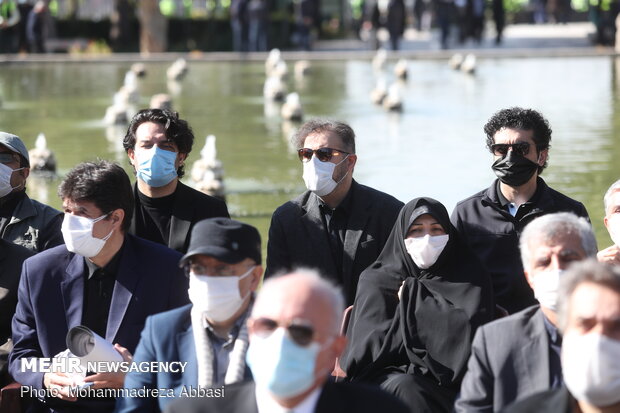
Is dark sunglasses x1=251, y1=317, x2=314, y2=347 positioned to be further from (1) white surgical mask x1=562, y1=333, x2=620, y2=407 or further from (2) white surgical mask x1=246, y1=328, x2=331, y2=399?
(1) white surgical mask x1=562, y1=333, x2=620, y2=407

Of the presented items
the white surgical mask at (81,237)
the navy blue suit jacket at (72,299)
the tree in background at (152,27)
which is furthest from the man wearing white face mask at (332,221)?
the tree in background at (152,27)

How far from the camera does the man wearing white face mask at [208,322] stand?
4418mm

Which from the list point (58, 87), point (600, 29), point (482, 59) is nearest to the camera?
point (58, 87)

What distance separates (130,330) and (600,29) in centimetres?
2938

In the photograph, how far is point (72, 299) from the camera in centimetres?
525

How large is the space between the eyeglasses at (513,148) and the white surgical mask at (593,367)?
269 centimetres

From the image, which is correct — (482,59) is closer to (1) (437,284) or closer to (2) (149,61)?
(2) (149,61)

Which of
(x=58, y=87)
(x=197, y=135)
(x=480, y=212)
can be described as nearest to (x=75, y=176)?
(x=480, y=212)

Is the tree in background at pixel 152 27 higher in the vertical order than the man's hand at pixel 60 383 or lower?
higher

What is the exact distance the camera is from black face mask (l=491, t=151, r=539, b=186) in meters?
6.31

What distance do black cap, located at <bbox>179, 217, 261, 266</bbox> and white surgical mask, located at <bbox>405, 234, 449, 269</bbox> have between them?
1157 millimetres

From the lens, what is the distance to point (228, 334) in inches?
178

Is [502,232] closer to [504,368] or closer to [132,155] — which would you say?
[504,368]

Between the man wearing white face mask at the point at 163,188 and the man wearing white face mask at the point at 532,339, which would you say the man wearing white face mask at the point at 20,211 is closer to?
the man wearing white face mask at the point at 163,188
